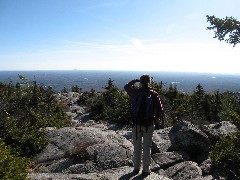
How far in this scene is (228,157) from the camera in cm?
1030

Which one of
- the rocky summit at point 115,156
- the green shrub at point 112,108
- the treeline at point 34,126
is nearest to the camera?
the treeline at point 34,126

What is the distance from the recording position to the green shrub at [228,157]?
10047 mm

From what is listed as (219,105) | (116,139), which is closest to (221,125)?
(116,139)

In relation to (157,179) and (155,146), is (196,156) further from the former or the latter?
(157,179)

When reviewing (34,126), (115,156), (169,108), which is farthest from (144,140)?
(169,108)

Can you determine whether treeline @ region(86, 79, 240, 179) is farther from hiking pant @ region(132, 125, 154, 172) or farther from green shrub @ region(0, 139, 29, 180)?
green shrub @ region(0, 139, 29, 180)

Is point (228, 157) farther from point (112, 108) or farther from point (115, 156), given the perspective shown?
point (112, 108)

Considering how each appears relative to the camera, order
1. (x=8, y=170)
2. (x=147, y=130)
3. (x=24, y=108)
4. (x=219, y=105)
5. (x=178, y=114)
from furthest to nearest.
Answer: (x=219, y=105) < (x=178, y=114) < (x=24, y=108) < (x=147, y=130) < (x=8, y=170)

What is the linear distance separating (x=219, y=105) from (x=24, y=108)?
2588 cm

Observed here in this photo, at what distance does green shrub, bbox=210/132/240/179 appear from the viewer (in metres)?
10.0

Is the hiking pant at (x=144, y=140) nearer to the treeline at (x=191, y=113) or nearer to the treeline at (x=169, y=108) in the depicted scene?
the treeline at (x=191, y=113)

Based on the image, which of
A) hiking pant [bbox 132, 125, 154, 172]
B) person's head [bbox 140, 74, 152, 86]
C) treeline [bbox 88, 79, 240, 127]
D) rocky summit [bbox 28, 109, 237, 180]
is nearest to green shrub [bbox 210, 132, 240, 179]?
rocky summit [bbox 28, 109, 237, 180]

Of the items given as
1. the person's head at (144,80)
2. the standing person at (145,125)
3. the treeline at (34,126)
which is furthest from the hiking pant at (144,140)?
the treeline at (34,126)

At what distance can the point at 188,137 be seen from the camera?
39.8ft
